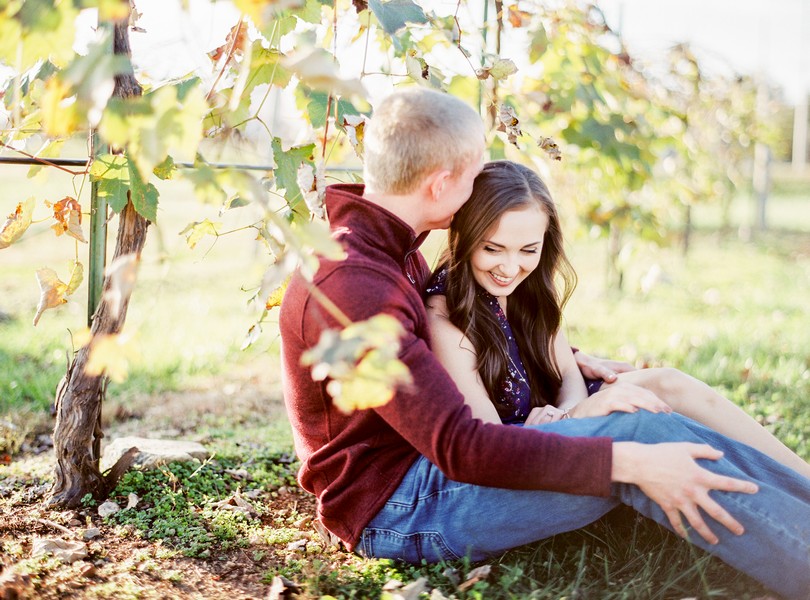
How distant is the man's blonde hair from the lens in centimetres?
172

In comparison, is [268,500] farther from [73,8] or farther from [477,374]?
[73,8]

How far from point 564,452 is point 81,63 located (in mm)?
1139

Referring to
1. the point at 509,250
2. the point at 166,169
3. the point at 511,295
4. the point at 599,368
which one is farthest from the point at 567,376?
the point at 166,169

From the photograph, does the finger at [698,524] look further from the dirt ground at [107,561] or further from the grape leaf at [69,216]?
the grape leaf at [69,216]

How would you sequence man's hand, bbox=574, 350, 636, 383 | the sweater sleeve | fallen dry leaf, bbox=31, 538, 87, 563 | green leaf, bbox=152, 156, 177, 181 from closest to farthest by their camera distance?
1. the sweater sleeve
2. fallen dry leaf, bbox=31, 538, 87, 563
3. green leaf, bbox=152, 156, 177, 181
4. man's hand, bbox=574, 350, 636, 383

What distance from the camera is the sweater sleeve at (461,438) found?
1614 millimetres

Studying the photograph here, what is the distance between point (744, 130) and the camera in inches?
420

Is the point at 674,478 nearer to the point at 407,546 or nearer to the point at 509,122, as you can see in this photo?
the point at 407,546

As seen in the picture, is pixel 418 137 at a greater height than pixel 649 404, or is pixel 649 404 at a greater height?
pixel 418 137

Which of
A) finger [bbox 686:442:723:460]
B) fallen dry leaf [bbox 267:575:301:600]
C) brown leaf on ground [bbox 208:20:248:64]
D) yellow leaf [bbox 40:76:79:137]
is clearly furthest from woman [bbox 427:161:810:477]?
yellow leaf [bbox 40:76:79:137]

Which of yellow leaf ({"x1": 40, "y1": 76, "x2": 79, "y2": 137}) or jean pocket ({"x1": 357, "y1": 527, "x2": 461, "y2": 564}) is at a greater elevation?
yellow leaf ({"x1": 40, "y1": 76, "x2": 79, "y2": 137})

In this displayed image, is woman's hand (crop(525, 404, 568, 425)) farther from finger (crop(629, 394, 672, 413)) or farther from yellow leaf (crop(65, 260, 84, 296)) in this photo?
yellow leaf (crop(65, 260, 84, 296))

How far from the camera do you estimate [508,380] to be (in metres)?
2.14

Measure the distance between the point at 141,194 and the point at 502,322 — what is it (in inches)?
38.7
